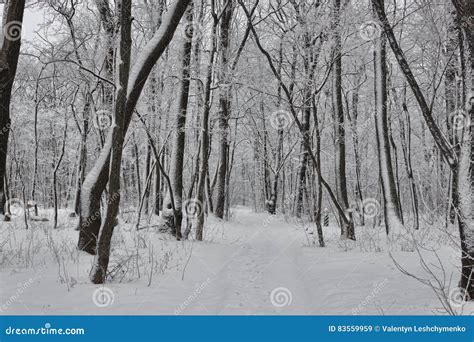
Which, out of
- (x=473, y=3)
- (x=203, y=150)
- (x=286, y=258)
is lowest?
(x=286, y=258)

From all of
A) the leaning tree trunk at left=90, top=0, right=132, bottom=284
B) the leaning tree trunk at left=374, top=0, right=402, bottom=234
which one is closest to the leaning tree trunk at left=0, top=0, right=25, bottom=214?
the leaning tree trunk at left=90, top=0, right=132, bottom=284

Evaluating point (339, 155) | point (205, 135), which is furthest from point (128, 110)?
point (339, 155)

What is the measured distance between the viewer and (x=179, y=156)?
8.96 metres

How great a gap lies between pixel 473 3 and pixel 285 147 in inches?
811

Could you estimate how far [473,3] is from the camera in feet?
11.4

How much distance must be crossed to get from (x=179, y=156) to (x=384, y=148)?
494 centimetres

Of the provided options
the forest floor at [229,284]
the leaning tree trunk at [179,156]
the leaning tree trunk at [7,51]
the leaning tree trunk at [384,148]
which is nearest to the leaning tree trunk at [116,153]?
the forest floor at [229,284]

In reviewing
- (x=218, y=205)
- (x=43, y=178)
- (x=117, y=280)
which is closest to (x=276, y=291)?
(x=117, y=280)

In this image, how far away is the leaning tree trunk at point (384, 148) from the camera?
802 cm

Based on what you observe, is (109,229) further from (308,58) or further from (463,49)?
(308,58)

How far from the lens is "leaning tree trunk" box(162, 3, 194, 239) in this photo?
8359 mm

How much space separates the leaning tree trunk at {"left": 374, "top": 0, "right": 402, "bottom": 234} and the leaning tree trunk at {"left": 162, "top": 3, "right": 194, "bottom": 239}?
14.8ft
